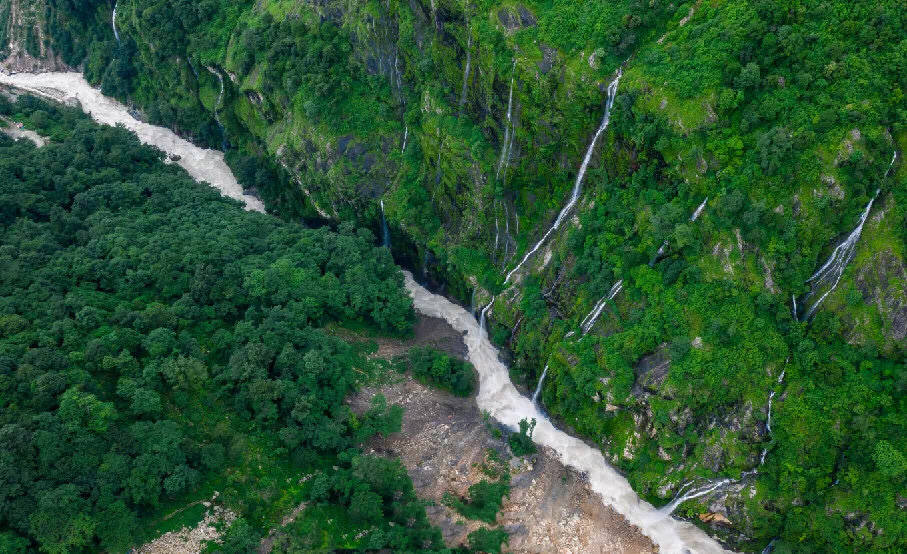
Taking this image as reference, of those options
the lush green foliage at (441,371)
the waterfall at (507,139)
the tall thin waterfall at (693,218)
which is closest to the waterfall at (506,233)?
the waterfall at (507,139)

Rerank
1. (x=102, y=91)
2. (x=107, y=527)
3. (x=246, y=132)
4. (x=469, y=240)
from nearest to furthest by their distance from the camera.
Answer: (x=107, y=527) < (x=469, y=240) < (x=246, y=132) < (x=102, y=91)

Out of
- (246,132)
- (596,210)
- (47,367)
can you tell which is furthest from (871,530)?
(246,132)

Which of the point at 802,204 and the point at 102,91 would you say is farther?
the point at 102,91

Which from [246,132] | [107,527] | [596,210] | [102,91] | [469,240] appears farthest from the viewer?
[102,91]

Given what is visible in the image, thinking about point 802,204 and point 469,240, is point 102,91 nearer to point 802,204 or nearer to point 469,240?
point 469,240

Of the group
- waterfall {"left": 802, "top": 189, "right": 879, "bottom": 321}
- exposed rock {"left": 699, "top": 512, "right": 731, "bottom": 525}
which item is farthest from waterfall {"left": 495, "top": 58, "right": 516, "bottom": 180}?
exposed rock {"left": 699, "top": 512, "right": 731, "bottom": 525}

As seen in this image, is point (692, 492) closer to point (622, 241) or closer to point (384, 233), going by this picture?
point (622, 241)

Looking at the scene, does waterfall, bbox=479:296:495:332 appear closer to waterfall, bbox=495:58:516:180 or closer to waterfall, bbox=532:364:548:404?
waterfall, bbox=532:364:548:404
